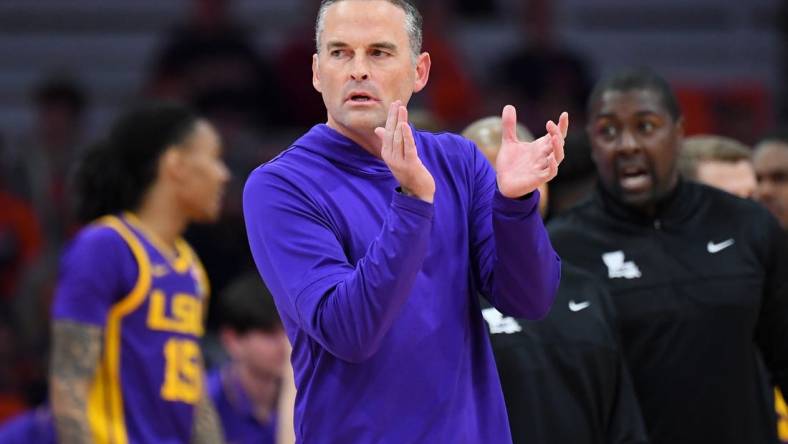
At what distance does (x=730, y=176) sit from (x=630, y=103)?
1.15 meters

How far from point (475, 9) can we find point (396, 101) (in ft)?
30.2

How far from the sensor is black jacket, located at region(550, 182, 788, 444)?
4559 mm

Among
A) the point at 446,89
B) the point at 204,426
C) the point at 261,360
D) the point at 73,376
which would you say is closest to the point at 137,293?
the point at 73,376

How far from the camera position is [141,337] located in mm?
5562

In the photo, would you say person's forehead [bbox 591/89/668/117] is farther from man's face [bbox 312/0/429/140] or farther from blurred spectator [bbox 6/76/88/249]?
blurred spectator [bbox 6/76/88/249]

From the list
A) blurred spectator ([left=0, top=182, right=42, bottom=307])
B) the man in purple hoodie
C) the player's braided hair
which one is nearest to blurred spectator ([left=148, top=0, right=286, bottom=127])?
blurred spectator ([left=0, top=182, right=42, bottom=307])

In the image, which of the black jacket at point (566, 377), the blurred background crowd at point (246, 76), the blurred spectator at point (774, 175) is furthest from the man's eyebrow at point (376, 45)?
the blurred background crowd at point (246, 76)

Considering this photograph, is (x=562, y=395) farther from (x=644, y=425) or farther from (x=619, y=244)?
(x=619, y=244)

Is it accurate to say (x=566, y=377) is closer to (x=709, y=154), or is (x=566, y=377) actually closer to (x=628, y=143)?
(x=628, y=143)

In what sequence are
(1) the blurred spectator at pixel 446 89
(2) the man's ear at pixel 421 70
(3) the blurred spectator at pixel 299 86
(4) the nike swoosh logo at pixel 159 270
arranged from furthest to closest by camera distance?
1. (1) the blurred spectator at pixel 446 89
2. (3) the blurred spectator at pixel 299 86
3. (4) the nike swoosh logo at pixel 159 270
4. (2) the man's ear at pixel 421 70

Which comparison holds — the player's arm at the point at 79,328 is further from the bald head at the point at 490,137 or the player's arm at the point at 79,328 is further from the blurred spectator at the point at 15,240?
the blurred spectator at the point at 15,240

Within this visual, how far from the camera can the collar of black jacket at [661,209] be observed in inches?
189

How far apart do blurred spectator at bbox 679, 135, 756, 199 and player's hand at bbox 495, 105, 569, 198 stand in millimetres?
2614

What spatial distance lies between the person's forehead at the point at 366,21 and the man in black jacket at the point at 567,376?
116 centimetres
